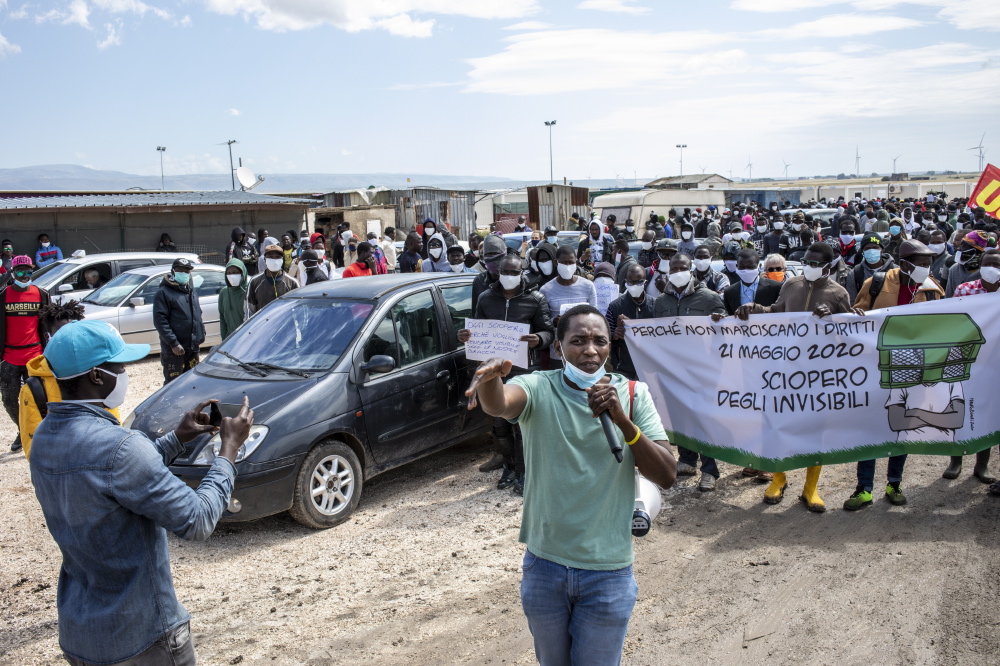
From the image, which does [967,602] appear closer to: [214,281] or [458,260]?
[458,260]

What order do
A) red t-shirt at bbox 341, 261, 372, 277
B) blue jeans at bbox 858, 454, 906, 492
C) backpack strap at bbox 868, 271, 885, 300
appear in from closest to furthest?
1. blue jeans at bbox 858, 454, 906, 492
2. backpack strap at bbox 868, 271, 885, 300
3. red t-shirt at bbox 341, 261, 372, 277

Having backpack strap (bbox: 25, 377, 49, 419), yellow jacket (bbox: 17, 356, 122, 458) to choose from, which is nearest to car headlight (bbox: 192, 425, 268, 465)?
yellow jacket (bbox: 17, 356, 122, 458)

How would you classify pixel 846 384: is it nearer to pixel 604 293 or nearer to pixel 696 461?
pixel 696 461

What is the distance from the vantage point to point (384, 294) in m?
6.88

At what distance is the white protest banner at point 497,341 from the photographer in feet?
20.3

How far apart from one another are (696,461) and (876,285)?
225cm

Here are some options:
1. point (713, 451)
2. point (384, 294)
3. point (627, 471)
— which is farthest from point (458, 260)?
point (627, 471)

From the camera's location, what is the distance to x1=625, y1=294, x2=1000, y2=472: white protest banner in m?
6.04

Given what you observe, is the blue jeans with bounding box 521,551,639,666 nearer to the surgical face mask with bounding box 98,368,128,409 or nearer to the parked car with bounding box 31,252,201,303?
the surgical face mask with bounding box 98,368,128,409

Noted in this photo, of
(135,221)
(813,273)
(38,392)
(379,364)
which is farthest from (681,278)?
(135,221)

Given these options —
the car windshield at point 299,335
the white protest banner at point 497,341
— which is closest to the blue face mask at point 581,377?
the white protest banner at point 497,341

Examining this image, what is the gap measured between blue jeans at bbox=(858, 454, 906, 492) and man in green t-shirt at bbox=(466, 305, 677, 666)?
4.01 meters

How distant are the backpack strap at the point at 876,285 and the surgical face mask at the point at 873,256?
0.31 m

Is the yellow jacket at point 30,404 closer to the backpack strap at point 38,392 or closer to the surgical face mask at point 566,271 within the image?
the backpack strap at point 38,392
